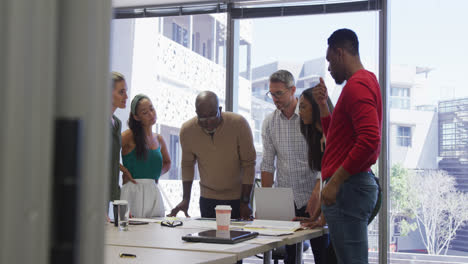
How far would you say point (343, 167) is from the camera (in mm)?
1938

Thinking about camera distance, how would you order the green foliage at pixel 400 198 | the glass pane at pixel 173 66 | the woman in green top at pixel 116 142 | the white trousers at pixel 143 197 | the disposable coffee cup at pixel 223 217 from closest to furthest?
the disposable coffee cup at pixel 223 217
the woman in green top at pixel 116 142
the white trousers at pixel 143 197
the green foliage at pixel 400 198
the glass pane at pixel 173 66

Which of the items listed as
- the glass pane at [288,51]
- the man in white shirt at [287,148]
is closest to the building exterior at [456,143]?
the glass pane at [288,51]

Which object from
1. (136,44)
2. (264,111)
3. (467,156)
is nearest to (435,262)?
(467,156)

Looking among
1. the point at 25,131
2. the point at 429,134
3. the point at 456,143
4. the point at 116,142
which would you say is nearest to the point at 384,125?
the point at 429,134

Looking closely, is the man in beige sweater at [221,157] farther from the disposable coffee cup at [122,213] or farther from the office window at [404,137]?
the office window at [404,137]

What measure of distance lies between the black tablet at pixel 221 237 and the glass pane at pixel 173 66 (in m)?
2.93

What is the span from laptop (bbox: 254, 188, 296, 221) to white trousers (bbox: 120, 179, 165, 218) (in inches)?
25.8

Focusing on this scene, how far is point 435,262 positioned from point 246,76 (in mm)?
2385

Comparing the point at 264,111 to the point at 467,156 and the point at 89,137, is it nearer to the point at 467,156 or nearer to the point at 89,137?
the point at 467,156

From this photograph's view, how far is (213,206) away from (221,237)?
1465mm

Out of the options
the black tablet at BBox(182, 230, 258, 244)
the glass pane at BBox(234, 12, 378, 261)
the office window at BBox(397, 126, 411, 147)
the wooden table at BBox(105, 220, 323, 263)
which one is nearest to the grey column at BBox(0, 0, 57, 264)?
the wooden table at BBox(105, 220, 323, 263)

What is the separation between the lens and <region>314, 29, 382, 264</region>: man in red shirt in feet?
6.32

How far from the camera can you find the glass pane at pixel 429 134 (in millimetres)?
4219

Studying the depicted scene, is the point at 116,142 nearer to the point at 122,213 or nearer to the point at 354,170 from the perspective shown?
the point at 122,213
